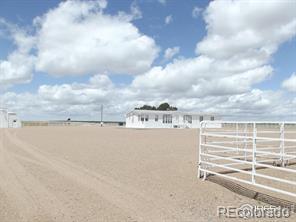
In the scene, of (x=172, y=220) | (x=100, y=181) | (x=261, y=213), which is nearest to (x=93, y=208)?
(x=172, y=220)

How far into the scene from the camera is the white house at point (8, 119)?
5860cm

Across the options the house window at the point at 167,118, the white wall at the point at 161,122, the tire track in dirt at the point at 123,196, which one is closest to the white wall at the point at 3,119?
the white wall at the point at 161,122

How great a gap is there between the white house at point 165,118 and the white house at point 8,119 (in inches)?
845

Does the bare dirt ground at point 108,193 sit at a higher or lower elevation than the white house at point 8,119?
lower

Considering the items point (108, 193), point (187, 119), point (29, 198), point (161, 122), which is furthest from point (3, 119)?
point (108, 193)

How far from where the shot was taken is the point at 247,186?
7.50 meters

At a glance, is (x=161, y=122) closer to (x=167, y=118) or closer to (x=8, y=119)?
(x=167, y=118)

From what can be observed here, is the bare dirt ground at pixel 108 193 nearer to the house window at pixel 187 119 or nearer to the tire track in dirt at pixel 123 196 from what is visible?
the tire track in dirt at pixel 123 196

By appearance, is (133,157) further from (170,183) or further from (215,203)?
(215,203)

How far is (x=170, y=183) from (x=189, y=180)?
627mm

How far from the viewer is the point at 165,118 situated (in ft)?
190

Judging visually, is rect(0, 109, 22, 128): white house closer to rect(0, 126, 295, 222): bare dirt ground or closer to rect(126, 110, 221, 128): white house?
rect(126, 110, 221, 128): white house

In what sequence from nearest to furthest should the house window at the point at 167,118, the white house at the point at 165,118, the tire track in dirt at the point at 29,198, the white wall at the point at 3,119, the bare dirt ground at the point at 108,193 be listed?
the tire track in dirt at the point at 29,198 → the bare dirt ground at the point at 108,193 → the white house at the point at 165,118 → the house window at the point at 167,118 → the white wall at the point at 3,119

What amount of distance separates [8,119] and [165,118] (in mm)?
28405
